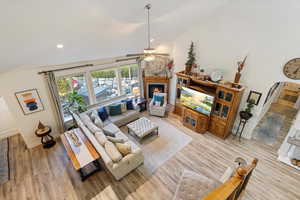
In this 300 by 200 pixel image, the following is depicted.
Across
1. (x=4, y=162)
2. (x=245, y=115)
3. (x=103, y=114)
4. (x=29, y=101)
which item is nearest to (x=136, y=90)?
(x=103, y=114)

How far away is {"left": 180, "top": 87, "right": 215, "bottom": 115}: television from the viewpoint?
4918 millimetres

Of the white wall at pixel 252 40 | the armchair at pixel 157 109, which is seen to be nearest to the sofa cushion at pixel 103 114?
the armchair at pixel 157 109

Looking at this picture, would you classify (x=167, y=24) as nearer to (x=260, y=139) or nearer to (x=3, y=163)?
(x=260, y=139)

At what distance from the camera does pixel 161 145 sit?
4871 mm

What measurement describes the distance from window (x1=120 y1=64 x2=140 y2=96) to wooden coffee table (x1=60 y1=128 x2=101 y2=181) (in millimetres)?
3139

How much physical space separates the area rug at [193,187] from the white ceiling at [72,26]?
3.58 meters

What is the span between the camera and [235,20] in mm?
4273

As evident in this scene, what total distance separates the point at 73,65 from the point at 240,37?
527 cm

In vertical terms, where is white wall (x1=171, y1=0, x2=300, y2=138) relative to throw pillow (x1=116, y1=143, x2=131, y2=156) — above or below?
above

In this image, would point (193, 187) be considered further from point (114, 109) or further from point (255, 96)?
point (114, 109)

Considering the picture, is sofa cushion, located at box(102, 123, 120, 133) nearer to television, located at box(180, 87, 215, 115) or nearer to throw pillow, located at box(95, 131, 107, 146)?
throw pillow, located at box(95, 131, 107, 146)

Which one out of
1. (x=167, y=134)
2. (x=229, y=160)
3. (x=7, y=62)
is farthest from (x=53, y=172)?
(x=229, y=160)

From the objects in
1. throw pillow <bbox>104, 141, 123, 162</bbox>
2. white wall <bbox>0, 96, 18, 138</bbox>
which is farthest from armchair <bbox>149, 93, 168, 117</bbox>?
white wall <bbox>0, 96, 18, 138</bbox>

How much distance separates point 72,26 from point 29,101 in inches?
123
